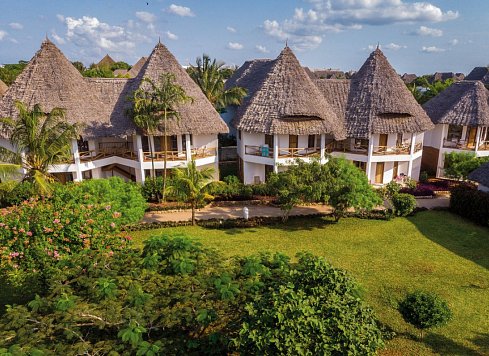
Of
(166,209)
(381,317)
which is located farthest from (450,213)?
(166,209)

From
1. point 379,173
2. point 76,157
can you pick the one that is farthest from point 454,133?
point 76,157

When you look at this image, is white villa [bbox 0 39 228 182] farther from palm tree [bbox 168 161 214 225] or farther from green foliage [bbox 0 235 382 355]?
green foliage [bbox 0 235 382 355]

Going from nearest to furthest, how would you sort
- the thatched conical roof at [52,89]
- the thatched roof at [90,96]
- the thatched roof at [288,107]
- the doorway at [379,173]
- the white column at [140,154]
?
the thatched conical roof at [52,89]
the thatched roof at [90,96]
the white column at [140,154]
the thatched roof at [288,107]
the doorway at [379,173]

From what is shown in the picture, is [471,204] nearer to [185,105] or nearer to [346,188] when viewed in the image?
[346,188]

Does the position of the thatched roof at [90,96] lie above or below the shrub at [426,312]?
above

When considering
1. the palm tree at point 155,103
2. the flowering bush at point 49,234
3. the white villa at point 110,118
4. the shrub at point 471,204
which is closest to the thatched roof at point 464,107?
the shrub at point 471,204

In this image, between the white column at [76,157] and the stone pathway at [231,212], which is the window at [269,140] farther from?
the white column at [76,157]
